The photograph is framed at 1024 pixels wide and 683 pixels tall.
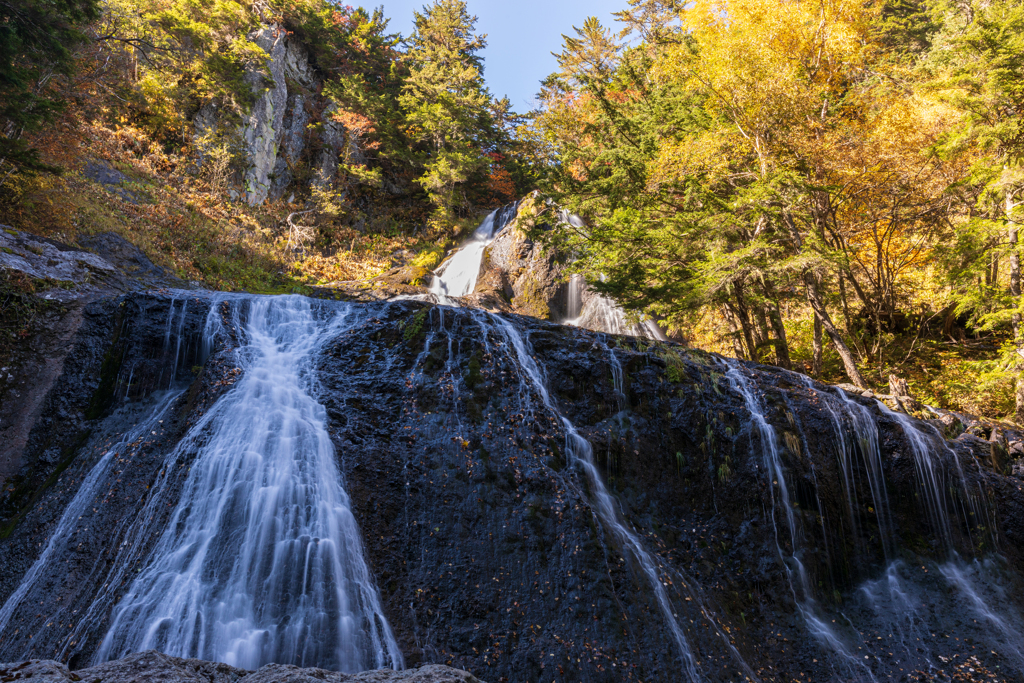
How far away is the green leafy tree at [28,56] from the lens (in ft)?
23.1

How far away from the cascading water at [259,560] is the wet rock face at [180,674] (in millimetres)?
2014

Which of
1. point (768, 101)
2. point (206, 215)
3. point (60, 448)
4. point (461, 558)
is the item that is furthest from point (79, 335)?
point (768, 101)

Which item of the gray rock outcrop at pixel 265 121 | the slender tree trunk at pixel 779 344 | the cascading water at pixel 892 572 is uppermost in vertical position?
the gray rock outcrop at pixel 265 121

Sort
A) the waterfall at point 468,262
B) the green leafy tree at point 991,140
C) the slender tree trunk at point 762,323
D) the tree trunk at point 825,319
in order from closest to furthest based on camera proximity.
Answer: the green leafy tree at point 991,140
the tree trunk at point 825,319
the slender tree trunk at point 762,323
the waterfall at point 468,262

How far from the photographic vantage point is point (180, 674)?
232 cm

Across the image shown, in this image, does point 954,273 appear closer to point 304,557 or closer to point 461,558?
point 461,558

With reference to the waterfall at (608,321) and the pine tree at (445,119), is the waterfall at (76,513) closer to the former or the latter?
the waterfall at (608,321)

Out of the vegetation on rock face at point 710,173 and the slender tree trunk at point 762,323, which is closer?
the vegetation on rock face at point 710,173

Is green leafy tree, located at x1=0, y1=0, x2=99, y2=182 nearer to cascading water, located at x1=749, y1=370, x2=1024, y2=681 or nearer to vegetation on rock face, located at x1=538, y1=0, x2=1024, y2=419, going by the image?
vegetation on rock face, located at x1=538, y1=0, x2=1024, y2=419

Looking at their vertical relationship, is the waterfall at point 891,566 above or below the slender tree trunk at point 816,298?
below

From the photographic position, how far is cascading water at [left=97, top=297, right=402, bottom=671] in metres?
4.18

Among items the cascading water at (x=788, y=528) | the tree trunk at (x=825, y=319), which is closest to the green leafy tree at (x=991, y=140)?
the tree trunk at (x=825, y=319)

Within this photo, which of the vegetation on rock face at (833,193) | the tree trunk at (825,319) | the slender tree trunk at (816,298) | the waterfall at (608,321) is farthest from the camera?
the waterfall at (608,321)

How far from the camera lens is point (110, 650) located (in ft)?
12.9
